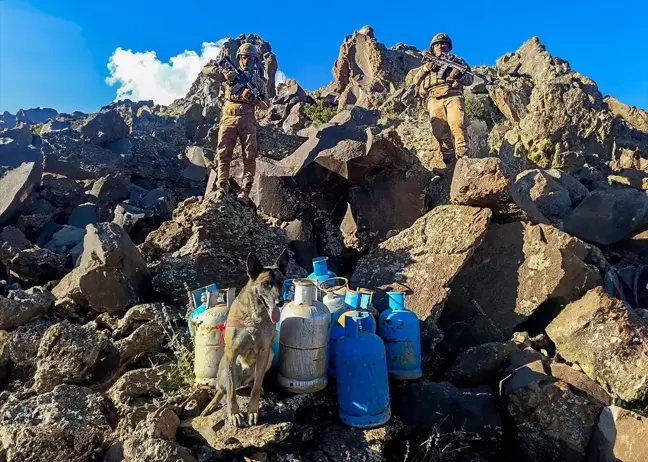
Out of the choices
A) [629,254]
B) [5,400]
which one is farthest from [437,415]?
[629,254]

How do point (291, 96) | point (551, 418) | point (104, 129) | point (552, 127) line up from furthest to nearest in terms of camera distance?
point (291, 96) < point (104, 129) < point (552, 127) < point (551, 418)

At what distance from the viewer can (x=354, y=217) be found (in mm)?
7004

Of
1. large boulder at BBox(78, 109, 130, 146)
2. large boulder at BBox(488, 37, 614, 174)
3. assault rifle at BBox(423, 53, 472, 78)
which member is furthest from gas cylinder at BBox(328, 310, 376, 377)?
large boulder at BBox(78, 109, 130, 146)

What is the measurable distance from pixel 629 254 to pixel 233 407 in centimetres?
664

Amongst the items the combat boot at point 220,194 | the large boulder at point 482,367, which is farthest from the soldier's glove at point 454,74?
the large boulder at point 482,367

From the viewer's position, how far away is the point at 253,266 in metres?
3.06

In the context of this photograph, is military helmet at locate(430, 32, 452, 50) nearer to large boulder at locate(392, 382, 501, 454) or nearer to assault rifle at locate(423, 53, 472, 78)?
assault rifle at locate(423, 53, 472, 78)

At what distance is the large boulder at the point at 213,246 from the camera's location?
553 cm

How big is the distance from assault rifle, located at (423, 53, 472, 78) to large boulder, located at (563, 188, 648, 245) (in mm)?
3026

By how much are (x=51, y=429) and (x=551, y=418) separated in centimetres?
359

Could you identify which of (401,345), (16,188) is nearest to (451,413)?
(401,345)

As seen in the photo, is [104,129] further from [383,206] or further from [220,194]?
[383,206]

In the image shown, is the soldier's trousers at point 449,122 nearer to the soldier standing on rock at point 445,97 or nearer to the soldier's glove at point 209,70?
the soldier standing on rock at point 445,97

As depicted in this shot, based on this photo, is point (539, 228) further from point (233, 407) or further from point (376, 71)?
point (376, 71)
